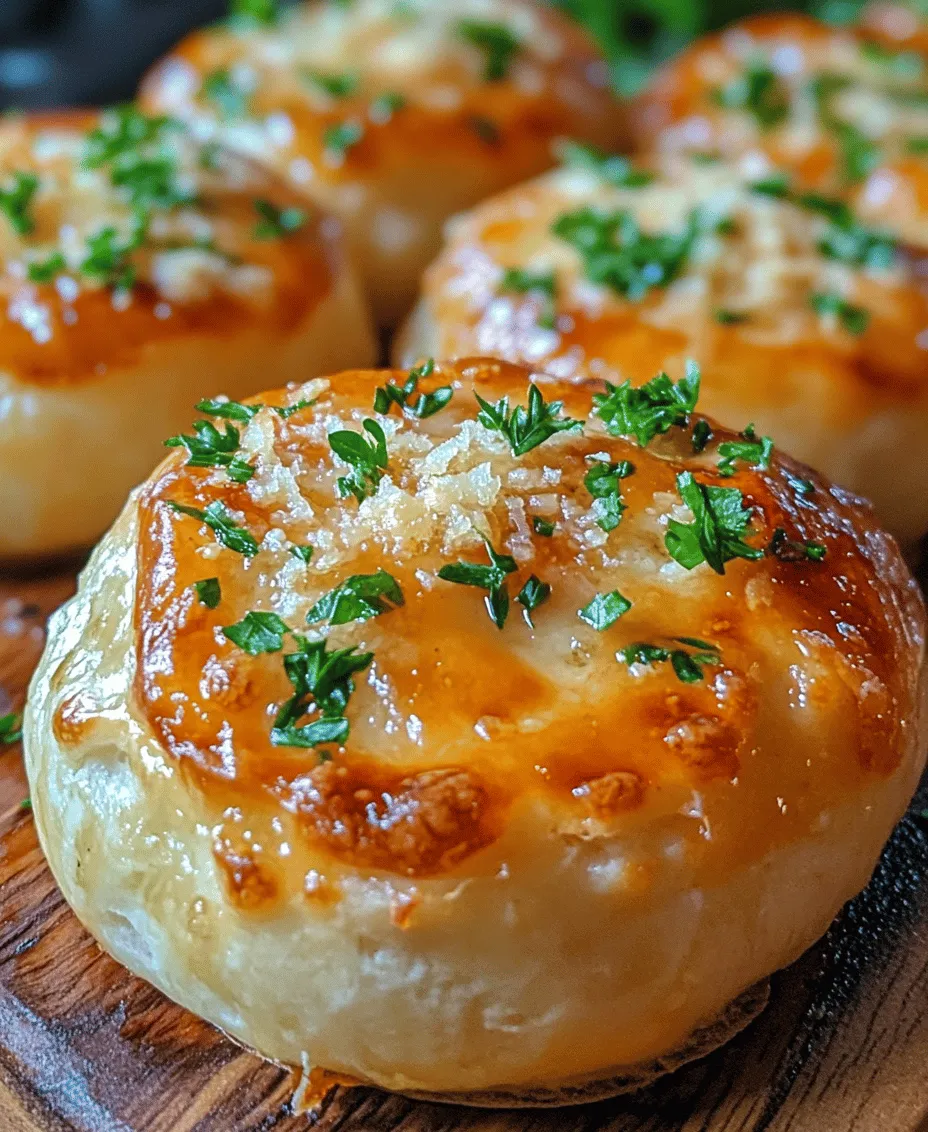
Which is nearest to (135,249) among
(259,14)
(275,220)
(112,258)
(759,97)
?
(112,258)

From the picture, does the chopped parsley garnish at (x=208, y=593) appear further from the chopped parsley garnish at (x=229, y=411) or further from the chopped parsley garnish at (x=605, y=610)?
the chopped parsley garnish at (x=605, y=610)

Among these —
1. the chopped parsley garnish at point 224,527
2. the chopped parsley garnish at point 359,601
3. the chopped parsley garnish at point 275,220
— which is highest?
the chopped parsley garnish at point 224,527

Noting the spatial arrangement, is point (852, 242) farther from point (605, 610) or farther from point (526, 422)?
point (605, 610)

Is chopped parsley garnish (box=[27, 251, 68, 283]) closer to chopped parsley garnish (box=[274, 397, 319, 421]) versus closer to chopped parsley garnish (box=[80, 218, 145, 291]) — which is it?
chopped parsley garnish (box=[80, 218, 145, 291])

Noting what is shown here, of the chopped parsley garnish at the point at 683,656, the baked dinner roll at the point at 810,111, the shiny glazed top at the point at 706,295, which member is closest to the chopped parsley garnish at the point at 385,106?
the shiny glazed top at the point at 706,295

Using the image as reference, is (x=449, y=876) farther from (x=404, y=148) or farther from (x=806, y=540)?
(x=404, y=148)

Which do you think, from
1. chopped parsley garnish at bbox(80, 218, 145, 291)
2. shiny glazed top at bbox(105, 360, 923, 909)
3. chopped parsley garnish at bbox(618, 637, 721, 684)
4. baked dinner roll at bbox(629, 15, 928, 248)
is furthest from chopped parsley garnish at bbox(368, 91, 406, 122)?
chopped parsley garnish at bbox(618, 637, 721, 684)

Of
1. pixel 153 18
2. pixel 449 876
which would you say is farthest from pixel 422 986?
pixel 153 18
